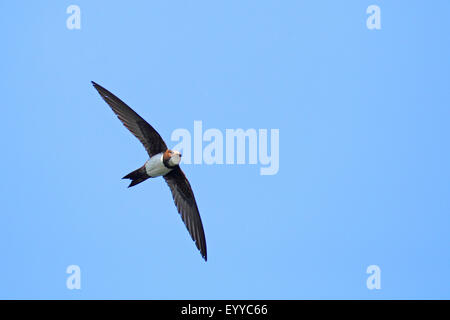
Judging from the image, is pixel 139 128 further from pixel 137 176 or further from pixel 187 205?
pixel 187 205

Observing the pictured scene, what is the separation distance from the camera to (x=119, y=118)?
717cm

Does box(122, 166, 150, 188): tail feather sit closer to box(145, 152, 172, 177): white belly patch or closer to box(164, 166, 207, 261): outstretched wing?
box(145, 152, 172, 177): white belly patch

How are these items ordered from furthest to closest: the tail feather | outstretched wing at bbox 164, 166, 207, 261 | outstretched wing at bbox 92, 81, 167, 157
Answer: outstretched wing at bbox 164, 166, 207, 261
outstretched wing at bbox 92, 81, 167, 157
the tail feather

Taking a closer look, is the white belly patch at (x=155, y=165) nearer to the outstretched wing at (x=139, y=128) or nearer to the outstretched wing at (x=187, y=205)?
the outstretched wing at (x=139, y=128)

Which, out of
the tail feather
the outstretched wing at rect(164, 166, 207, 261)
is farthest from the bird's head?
the outstretched wing at rect(164, 166, 207, 261)

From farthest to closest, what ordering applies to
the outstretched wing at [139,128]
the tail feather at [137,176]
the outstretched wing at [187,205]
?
the outstretched wing at [187,205] → the outstretched wing at [139,128] → the tail feather at [137,176]

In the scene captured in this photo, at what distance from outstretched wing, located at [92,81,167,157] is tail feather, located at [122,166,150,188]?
23 centimetres

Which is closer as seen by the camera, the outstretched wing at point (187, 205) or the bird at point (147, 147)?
the bird at point (147, 147)

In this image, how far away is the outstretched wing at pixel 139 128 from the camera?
23.3 feet

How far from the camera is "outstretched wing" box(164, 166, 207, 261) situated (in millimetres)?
7512

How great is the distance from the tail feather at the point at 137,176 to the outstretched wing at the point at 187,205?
1.72 feet

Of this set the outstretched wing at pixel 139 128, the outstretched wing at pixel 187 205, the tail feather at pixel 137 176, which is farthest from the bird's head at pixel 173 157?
the outstretched wing at pixel 187 205

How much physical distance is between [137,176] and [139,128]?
1.50 feet
